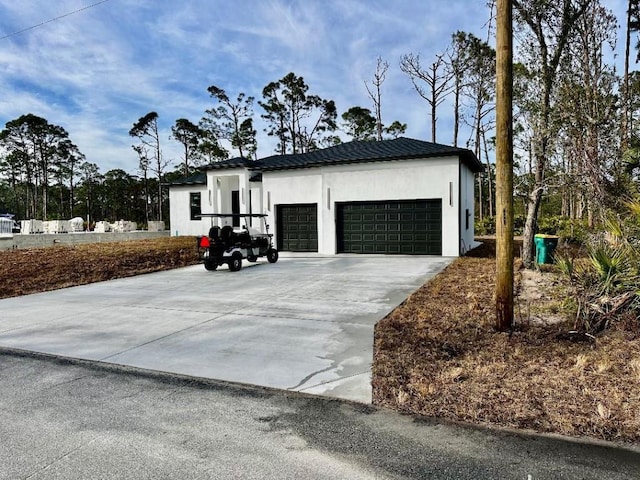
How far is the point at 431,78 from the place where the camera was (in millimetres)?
29359

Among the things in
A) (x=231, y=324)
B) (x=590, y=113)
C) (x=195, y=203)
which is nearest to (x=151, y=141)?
(x=195, y=203)

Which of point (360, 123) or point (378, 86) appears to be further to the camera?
point (360, 123)

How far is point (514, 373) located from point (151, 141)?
3864 cm

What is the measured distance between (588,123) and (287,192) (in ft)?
36.5

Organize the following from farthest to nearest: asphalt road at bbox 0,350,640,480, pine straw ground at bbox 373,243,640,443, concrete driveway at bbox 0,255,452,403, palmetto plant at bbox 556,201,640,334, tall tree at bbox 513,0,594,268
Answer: tall tree at bbox 513,0,594,268 → palmetto plant at bbox 556,201,640,334 → concrete driveway at bbox 0,255,452,403 → pine straw ground at bbox 373,243,640,443 → asphalt road at bbox 0,350,640,480

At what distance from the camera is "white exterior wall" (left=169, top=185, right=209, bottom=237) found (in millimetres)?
23109

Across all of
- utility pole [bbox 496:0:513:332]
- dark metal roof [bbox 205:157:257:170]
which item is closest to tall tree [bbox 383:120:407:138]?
dark metal roof [bbox 205:157:257:170]

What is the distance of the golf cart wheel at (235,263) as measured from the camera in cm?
1141

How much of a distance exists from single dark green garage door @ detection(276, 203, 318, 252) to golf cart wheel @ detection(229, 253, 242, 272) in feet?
17.5

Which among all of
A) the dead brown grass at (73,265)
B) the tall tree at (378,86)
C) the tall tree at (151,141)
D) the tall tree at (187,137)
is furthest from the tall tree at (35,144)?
the tall tree at (378,86)

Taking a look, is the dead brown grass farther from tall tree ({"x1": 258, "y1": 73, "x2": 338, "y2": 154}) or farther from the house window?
tall tree ({"x1": 258, "y1": 73, "x2": 338, "y2": 154})

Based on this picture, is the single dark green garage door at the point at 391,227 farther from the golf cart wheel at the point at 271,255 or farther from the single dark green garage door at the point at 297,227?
the golf cart wheel at the point at 271,255

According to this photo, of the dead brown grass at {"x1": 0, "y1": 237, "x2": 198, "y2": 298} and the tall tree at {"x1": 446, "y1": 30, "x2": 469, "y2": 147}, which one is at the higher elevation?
the tall tree at {"x1": 446, "y1": 30, "x2": 469, "y2": 147}

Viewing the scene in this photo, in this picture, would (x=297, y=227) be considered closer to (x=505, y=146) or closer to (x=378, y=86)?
(x=505, y=146)
